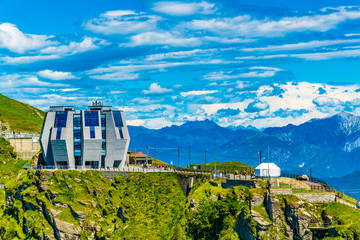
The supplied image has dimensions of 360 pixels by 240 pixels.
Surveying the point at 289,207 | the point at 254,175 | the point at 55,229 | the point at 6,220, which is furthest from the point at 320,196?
the point at 6,220

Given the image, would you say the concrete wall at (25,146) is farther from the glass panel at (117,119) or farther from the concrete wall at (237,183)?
the concrete wall at (237,183)

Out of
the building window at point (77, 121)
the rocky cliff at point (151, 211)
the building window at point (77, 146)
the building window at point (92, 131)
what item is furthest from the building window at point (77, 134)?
the rocky cliff at point (151, 211)

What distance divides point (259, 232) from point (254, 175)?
84.0ft

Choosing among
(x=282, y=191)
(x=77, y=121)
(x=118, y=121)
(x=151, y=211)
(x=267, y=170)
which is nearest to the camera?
(x=282, y=191)

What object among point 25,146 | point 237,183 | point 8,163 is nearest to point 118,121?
point 8,163

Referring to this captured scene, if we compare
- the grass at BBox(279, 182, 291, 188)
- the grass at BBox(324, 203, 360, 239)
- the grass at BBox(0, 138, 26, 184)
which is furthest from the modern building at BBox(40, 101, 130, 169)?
the grass at BBox(324, 203, 360, 239)

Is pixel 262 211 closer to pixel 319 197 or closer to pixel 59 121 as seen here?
pixel 319 197

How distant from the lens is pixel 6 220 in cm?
13938

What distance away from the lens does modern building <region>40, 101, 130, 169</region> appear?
147 m

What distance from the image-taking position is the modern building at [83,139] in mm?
146875

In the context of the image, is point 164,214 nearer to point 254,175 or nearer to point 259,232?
point 254,175

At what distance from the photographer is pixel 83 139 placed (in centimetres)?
14575

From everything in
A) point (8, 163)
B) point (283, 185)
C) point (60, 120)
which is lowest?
point (283, 185)

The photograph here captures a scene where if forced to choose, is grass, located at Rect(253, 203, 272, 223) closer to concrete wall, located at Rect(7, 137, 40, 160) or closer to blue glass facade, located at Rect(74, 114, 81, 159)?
blue glass facade, located at Rect(74, 114, 81, 159)
